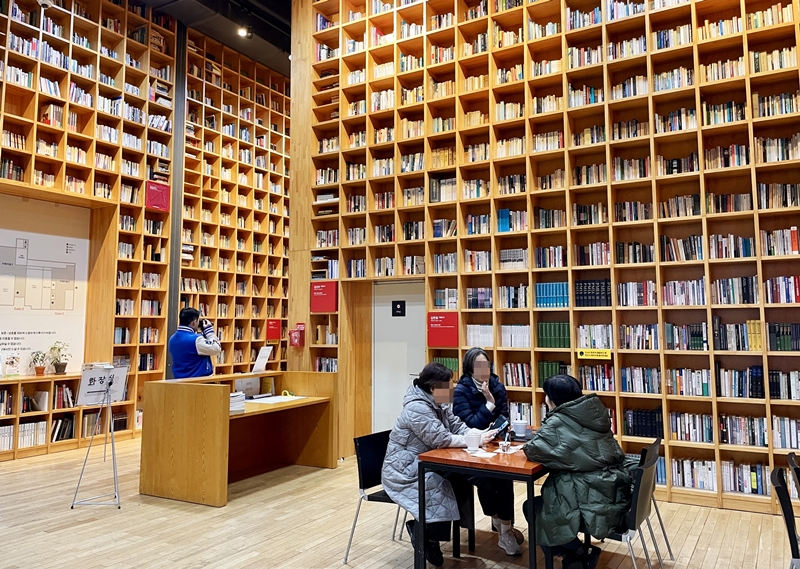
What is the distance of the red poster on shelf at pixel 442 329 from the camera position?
6371 mm

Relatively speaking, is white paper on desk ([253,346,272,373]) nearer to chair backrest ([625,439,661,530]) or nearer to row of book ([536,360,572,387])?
row of book ([536,360,572,387])

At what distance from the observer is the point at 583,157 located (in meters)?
6.07

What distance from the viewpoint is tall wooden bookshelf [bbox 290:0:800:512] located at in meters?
5.18

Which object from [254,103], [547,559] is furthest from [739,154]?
[254,103]

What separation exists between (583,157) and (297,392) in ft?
13.3

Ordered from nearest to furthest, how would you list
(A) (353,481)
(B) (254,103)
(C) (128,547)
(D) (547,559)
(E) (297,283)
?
(D) (547,559), (C) (128,547), (A) (353,481), (E) (297,283), (B) (254,103)

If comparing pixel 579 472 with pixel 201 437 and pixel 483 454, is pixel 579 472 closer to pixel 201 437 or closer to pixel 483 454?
pixel 483 454

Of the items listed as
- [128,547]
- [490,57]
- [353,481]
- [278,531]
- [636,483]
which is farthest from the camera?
[490,57]

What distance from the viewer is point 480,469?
3238 millimetres

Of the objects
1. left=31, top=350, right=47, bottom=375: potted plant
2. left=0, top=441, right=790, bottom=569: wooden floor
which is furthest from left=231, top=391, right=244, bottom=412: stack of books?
left=31, top=350, right=47, bottom=375: potted plant

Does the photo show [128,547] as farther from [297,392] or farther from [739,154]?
[739,154]

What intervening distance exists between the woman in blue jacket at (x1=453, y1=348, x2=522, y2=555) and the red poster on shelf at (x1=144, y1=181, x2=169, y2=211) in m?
6.17

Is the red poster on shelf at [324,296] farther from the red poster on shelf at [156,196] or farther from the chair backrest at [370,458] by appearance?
the chair backrest at [370,458]

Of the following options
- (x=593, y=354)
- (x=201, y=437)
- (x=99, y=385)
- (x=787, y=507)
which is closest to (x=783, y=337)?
(x=593, y=354)
